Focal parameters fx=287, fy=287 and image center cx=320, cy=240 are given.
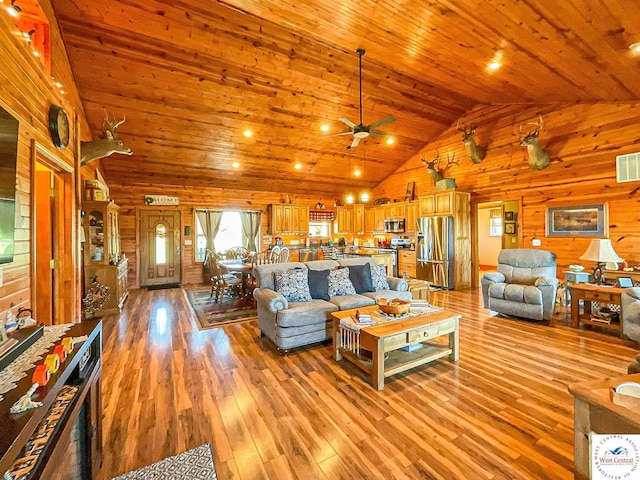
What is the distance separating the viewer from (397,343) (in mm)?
2699

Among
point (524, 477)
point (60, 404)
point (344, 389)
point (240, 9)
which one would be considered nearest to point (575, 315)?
point (524, 477)

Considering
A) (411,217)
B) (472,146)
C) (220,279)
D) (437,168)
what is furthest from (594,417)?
(411,217)

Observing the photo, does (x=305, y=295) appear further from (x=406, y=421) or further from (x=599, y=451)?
(x=599, y=451)

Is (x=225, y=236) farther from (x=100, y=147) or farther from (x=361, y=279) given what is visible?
(x=361, y=279)

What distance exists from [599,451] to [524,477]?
0.68m

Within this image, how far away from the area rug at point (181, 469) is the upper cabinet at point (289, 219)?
723cm

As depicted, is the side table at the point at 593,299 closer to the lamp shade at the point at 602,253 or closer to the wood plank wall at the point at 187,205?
the lamp shade at the point at 602,253

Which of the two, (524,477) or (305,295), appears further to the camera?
(305,295)

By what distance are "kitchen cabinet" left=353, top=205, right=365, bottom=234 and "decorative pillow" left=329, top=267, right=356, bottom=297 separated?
5.73m

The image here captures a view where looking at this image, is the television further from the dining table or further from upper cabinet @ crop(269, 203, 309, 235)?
upper cabinet @ crop(269, 203, 309, 235)

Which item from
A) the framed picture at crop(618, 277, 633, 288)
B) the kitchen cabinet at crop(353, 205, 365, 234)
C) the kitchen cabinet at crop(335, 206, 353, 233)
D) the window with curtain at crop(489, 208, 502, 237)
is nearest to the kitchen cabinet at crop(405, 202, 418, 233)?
the kitchen cabinet at crop(353, 205, 365, 234)

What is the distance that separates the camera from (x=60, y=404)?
1.31m

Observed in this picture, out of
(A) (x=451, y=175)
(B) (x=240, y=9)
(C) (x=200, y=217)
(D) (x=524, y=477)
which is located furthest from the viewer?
(C) (x=200, y=217)

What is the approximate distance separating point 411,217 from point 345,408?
6.66m
